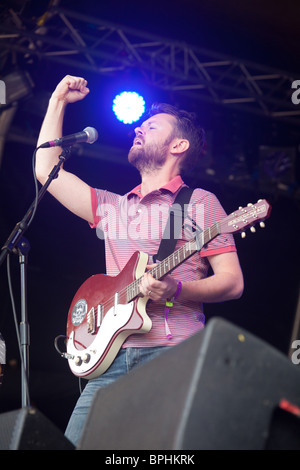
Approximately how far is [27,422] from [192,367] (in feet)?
1.85

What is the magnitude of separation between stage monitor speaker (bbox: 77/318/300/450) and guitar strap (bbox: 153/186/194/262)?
112cm

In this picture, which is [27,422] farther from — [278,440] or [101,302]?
[101,302]

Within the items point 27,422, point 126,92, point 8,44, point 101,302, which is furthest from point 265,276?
point 27,422

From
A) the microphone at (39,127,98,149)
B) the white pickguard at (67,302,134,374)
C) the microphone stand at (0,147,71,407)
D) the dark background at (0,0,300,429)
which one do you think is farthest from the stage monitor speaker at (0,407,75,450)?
the dark background at (0,0,300,429)

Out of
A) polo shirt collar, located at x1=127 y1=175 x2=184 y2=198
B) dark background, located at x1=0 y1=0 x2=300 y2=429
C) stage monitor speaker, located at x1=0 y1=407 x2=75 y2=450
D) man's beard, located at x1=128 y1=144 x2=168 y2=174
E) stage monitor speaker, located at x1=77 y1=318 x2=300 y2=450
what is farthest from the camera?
dark background, located at x1=0 y1=0 x2=300 y2=429

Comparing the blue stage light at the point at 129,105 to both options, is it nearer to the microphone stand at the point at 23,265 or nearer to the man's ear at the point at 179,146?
the man's ear at the point at 179,146

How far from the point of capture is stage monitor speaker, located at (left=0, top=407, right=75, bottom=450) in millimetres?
1510

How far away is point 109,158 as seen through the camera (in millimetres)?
5504

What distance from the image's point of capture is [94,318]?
2.54m

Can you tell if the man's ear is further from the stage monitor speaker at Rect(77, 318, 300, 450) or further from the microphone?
the stage monitor speaker at Rect(77, 318, 300, 450)

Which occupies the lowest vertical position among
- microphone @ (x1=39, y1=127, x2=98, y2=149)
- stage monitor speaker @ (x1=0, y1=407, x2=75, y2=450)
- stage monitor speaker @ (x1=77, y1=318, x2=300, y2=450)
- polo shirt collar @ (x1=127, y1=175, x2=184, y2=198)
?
stage monitor speaker @ (x1=0, y1=407, x2=75, y2=450)

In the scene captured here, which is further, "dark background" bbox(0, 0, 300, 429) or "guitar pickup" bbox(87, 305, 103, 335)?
"dark background" bbox(0, 0, 300, 429)

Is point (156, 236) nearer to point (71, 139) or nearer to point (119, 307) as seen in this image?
point (119, 307)

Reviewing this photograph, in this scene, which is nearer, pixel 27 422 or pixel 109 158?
pixel 27 422
